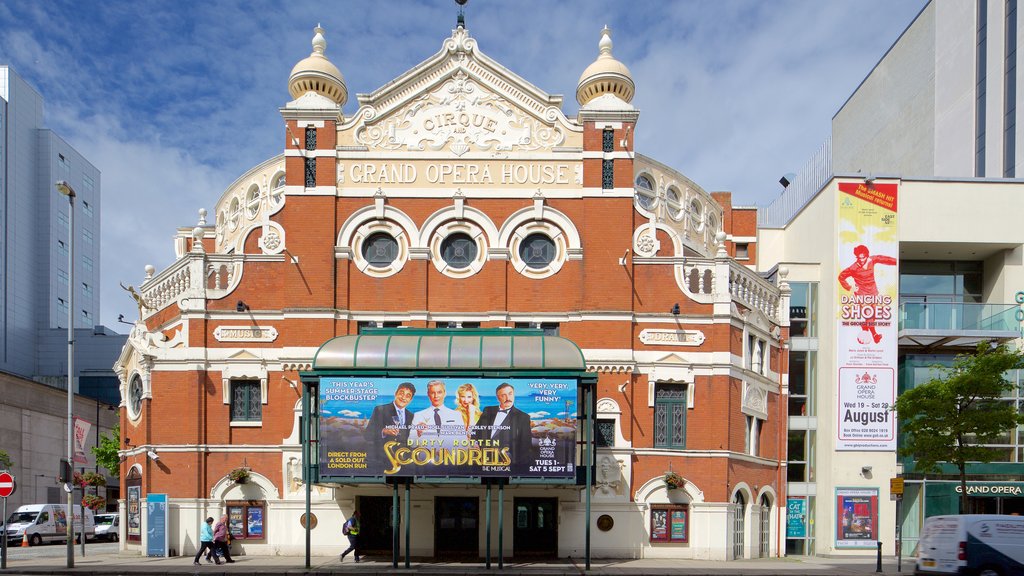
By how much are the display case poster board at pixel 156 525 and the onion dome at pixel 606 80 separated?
63.3 feet

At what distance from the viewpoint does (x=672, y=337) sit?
29.0 meters

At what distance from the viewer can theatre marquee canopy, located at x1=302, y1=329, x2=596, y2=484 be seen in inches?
980

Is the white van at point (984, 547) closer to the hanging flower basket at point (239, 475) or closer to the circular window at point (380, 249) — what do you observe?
the circular window at point (380, 249)

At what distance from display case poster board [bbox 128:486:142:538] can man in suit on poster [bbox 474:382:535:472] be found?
1264cm

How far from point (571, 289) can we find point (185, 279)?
42.6ft

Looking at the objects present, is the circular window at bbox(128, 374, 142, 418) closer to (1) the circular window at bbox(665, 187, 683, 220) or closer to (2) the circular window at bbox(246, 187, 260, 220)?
(2) the circular window at bbox(246, 187, 260, 220)

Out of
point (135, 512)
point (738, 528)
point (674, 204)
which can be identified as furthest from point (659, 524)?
point (135, 512)

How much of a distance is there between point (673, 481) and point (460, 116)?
45.6ft

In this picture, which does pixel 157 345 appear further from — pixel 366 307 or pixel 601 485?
pixel 601 485

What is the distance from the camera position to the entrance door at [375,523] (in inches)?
1110

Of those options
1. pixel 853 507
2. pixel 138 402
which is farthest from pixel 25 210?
pixel 853 507

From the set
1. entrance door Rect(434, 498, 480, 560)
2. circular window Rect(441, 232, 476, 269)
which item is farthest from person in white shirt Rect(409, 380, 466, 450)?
circular window Rect(441, 232, 476, 269)

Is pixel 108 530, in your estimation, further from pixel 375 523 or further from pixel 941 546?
pixel 941 546

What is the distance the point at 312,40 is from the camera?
31.2 metres
